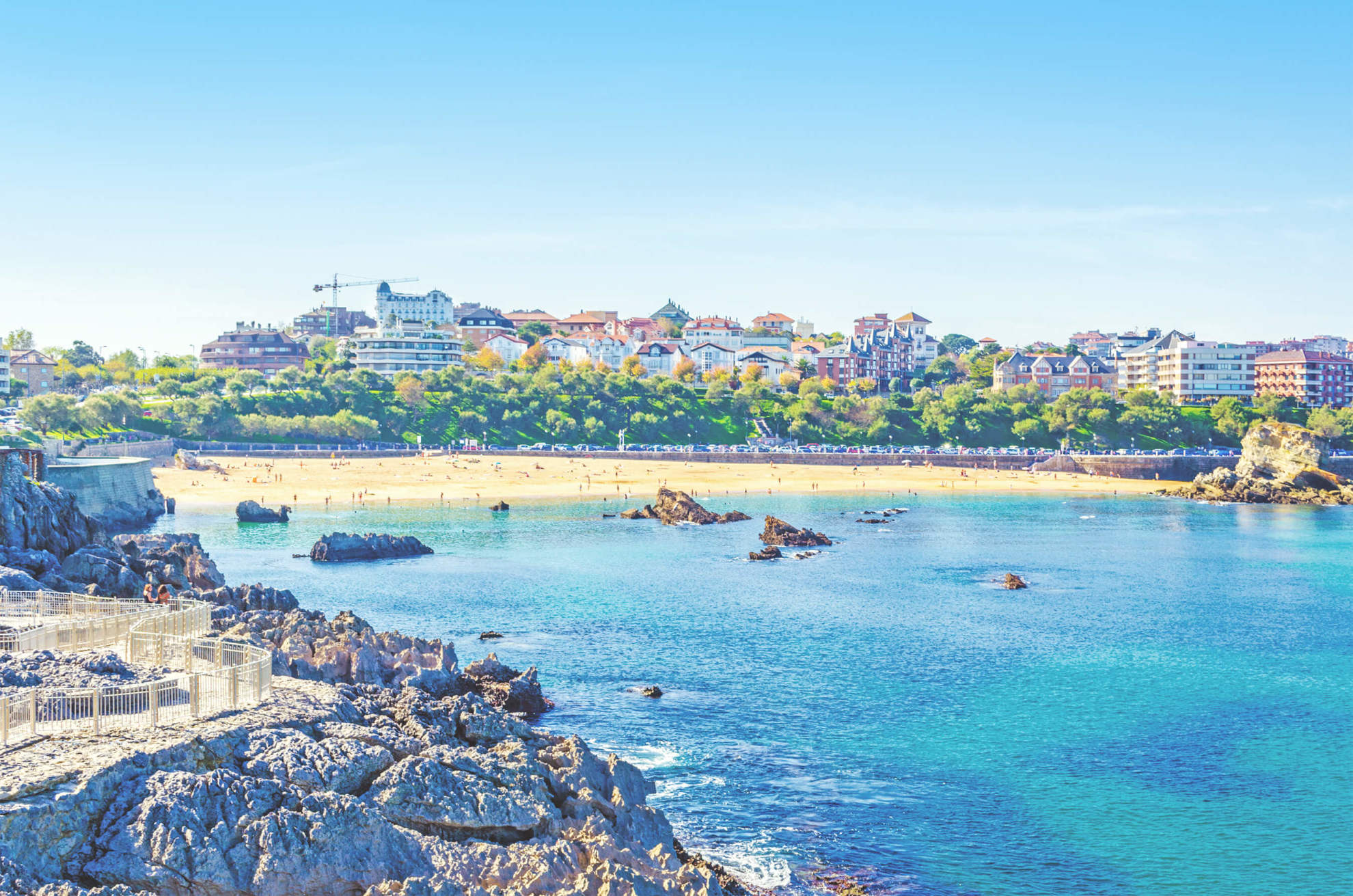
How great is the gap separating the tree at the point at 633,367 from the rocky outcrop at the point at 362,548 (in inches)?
4275

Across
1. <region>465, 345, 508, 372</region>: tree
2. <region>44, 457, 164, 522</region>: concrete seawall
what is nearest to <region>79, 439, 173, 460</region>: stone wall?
<region>44, 457, 164, 522</region>: concrete seawall

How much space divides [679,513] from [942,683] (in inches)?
1801

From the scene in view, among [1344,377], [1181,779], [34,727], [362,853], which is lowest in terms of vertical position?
[1181,779]

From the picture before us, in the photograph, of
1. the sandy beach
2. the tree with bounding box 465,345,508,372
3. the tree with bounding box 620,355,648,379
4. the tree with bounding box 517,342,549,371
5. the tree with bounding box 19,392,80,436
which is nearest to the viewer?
the sandy beach

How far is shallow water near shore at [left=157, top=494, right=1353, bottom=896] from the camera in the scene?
80.1ft

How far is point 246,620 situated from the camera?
110 feet

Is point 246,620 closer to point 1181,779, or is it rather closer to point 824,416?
point 1181,779

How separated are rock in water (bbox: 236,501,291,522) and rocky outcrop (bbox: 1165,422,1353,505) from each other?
7669 cm

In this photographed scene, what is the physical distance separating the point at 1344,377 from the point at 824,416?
3018 inches

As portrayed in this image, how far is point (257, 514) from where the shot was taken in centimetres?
7906

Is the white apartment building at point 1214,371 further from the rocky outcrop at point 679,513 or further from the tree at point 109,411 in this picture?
the tree at point 109,411

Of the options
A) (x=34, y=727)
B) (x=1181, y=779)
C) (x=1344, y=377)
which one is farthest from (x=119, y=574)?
(x=1344, y=377)

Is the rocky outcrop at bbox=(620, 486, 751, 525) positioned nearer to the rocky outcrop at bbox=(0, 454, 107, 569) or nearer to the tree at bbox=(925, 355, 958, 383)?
the rocky outcrop at bbox=(0, 454, 107, 569)

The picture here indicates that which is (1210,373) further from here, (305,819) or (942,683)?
(305,819)
